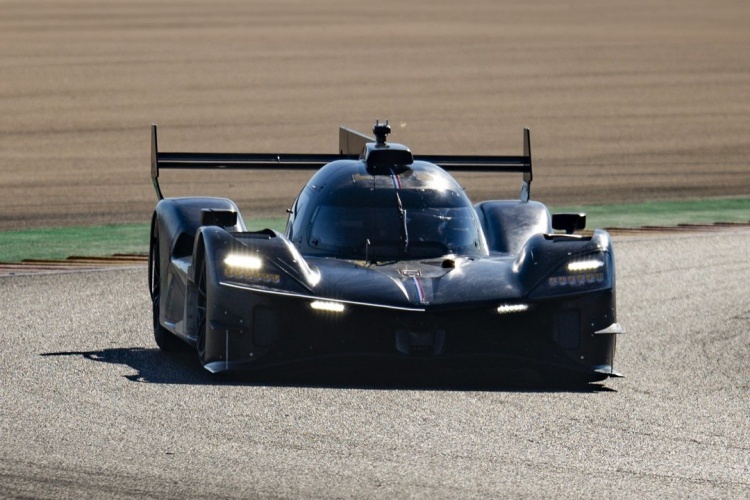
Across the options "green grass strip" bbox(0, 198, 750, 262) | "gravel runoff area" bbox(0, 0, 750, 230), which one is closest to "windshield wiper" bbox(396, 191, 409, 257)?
"green grass strip" bbox(0, 198, 750, 262)

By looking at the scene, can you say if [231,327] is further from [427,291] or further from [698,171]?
[698,171]

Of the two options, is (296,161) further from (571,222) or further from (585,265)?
(585,265)

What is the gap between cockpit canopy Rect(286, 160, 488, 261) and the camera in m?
10.7

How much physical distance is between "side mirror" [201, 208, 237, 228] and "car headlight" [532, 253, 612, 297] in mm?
2169

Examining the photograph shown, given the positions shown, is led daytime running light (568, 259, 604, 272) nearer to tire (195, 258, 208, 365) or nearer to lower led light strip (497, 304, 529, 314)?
lower led light strip (497, 304, 529, 314)

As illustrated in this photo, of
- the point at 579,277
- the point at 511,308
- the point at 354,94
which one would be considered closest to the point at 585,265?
the point at 579,277

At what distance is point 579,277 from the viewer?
9.66 m

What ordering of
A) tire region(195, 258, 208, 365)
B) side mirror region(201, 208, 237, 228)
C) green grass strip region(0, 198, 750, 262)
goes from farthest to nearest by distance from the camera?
green grass strip region(0, 198, 750, 262) < side mirror region(201, 208, 237, 228) < tire region(195, 258, 208, 365)

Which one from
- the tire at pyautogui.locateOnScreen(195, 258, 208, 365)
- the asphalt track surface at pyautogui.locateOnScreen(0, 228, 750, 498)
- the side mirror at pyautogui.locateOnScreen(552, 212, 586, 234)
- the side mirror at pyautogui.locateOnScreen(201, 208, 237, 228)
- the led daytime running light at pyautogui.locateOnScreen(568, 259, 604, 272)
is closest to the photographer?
the asphalt track surface at pyautogui.locateOnScreen(0, 228, 750, 498)

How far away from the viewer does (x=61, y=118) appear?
31578 millimetres

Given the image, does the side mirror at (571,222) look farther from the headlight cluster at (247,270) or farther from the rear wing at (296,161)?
the headlight cluster at (247,270)

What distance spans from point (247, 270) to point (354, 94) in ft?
84.9

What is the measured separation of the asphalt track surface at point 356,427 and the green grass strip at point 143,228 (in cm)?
550

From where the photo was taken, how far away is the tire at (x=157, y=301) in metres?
10.9
